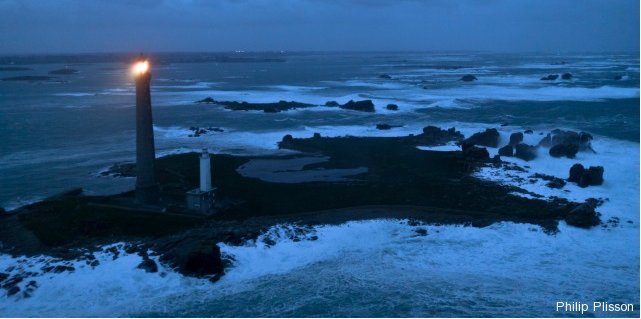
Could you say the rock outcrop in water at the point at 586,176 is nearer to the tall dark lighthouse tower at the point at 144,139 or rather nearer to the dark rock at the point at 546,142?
the dark rock at the point at 546,142

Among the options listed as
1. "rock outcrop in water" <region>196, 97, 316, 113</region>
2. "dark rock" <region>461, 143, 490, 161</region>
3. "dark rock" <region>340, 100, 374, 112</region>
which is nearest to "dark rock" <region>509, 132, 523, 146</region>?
"dark rock" <region>461, 143, 490, 161</region>

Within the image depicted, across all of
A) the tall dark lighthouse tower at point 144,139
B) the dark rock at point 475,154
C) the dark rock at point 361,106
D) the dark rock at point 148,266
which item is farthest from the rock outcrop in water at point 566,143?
the dark rock at point 148,266

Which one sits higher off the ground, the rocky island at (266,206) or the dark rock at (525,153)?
the dark rock at (525,153)

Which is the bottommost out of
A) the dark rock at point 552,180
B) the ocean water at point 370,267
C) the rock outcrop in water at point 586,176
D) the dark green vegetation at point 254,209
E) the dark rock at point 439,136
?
the ocean water at point 370,267

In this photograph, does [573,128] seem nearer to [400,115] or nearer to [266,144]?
[400,115]

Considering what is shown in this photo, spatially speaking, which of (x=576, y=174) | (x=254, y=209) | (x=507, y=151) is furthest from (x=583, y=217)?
(x=507, y=151)

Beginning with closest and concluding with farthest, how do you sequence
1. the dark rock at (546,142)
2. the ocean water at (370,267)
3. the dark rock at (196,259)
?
1. the ocean water at (370,267)
2. the dark rock at (196,259)
3. the dark rock at (546,142)
